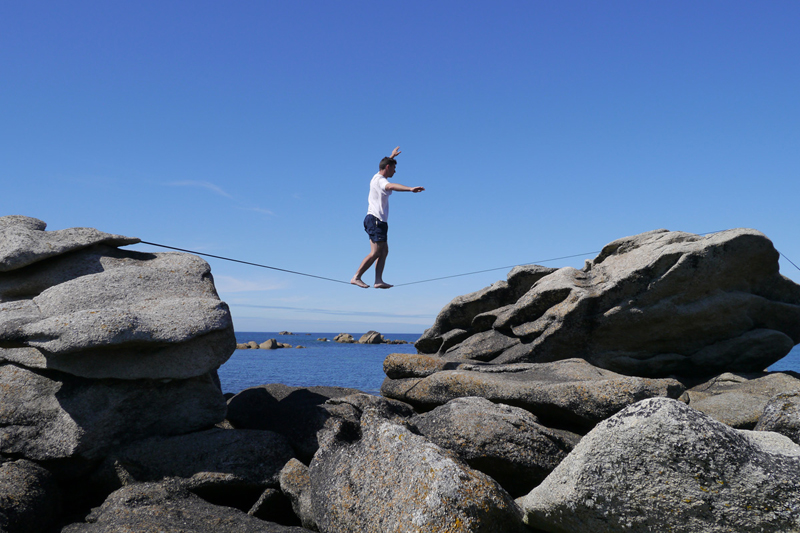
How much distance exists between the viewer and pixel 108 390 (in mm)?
9141

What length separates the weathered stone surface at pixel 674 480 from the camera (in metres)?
5.45

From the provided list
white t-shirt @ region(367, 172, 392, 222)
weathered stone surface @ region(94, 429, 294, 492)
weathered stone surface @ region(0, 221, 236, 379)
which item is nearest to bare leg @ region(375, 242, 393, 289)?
white t-shirt @ region(367, 172, 392, 222)

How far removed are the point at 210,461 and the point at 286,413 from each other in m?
A: 1.92

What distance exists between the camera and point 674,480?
18.3ft

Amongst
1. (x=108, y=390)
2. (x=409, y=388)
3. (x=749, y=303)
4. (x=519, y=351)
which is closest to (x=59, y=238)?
(x=108, y=390)

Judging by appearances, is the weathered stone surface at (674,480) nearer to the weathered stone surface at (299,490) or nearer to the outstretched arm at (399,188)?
the weathered stone surface at (299,490)

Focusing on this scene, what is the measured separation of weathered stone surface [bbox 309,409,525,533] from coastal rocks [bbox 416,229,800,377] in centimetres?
787

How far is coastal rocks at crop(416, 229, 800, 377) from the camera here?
13.9 metres

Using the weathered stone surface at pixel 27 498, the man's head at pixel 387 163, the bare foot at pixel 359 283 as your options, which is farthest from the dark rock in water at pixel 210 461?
the man's head at pixel 387 163

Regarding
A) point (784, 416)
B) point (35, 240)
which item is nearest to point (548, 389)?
point (784, 416)

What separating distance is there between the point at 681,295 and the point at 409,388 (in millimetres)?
7171

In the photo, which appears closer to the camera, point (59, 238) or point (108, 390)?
point (108, 390)

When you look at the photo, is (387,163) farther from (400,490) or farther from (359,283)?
(400,490)

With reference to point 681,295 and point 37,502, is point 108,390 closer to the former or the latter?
point 37,502
